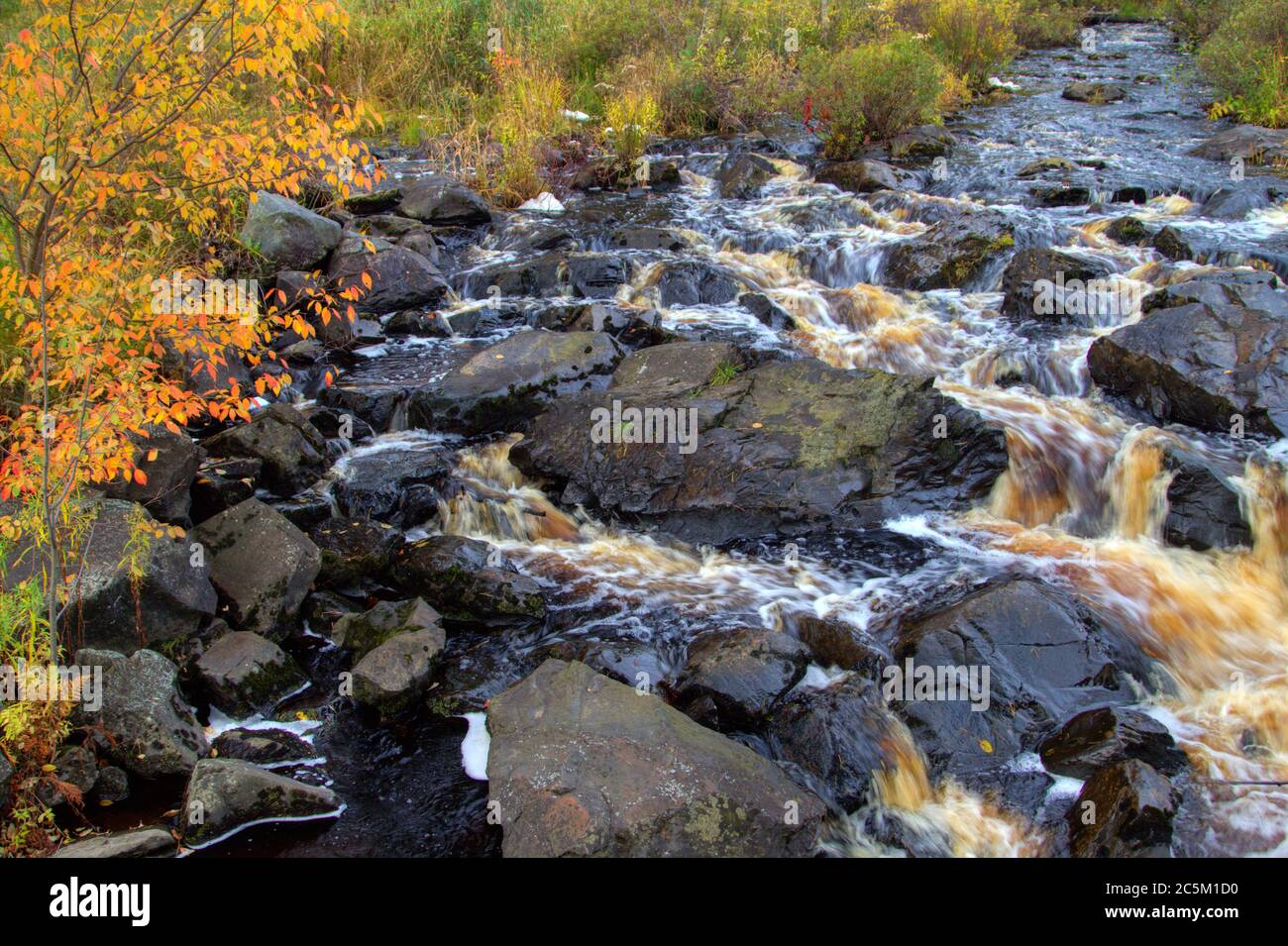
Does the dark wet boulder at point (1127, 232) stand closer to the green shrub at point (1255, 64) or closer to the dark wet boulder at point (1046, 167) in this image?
the dark wet boulder at point (1046, 167)

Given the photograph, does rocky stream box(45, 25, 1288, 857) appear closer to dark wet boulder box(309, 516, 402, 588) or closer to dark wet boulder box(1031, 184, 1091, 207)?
dark wet boulder box(309, 516, 402, 588)

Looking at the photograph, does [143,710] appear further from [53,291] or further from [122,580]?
[53,291]

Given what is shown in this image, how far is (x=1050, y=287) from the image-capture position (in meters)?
10.5

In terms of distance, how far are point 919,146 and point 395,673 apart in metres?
14.6

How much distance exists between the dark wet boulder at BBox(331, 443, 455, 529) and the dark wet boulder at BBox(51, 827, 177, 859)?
10.6 ft

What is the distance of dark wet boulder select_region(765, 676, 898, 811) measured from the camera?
4.97 meters

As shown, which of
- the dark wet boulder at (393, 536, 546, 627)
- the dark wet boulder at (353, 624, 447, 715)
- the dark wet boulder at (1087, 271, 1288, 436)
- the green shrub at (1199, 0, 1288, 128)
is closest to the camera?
the dark wet boulder at (353, 624, 447, 715)

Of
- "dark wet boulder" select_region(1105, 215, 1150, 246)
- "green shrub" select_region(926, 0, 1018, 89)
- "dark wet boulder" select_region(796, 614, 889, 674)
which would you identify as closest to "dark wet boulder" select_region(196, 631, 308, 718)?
"dark wet boulder" select_region(796, 614, 889, 674)

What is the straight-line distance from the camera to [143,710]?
488 centimetres

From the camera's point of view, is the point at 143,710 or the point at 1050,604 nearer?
the point at 143,710

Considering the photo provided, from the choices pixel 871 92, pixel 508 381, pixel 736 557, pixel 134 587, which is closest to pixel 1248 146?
pixel 871 92

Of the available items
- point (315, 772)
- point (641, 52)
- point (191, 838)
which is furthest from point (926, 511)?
point (641, 52)

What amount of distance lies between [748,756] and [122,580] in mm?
3766

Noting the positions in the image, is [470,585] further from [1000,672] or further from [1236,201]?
[1236,201]
